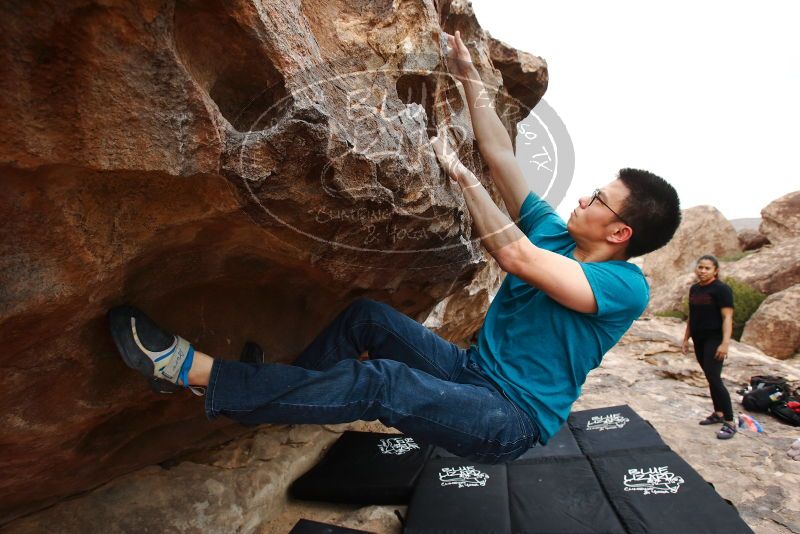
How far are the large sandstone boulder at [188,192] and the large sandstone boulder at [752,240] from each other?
1826 cm

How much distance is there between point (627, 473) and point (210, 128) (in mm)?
3368

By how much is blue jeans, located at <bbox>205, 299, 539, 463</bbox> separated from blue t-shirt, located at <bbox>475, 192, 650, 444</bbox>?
9cm

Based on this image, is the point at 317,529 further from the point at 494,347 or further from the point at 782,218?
the point at 782,218

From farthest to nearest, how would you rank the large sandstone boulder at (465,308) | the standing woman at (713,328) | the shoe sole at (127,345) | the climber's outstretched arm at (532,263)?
the standing woman at (713,328) < the large sandstone boulder at (465,308) < the climber's outstretched arm at (532,263) < the shoe sole at (127,345)

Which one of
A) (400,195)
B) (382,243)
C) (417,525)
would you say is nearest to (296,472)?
(417,525)

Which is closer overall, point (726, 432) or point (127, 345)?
point (127, 345)

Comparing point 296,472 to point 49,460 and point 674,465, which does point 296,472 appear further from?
point 674,465

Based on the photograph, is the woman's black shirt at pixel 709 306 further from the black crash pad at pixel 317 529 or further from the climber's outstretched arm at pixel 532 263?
the black crash pad at pixel 317 529

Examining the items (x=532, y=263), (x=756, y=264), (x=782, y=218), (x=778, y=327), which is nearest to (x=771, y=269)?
(x=756, y=264)

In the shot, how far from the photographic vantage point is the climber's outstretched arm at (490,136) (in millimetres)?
2508

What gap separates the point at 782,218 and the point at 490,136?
682 inches

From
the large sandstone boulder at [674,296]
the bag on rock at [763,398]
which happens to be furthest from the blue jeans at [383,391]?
the large sandstone boulder at [674,296]

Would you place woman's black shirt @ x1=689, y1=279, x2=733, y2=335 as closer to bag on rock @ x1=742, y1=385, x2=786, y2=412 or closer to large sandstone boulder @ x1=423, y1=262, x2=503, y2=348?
bag on rock @ x1=742, y1=385, x2=786, y2=412

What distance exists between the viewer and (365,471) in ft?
10.5
